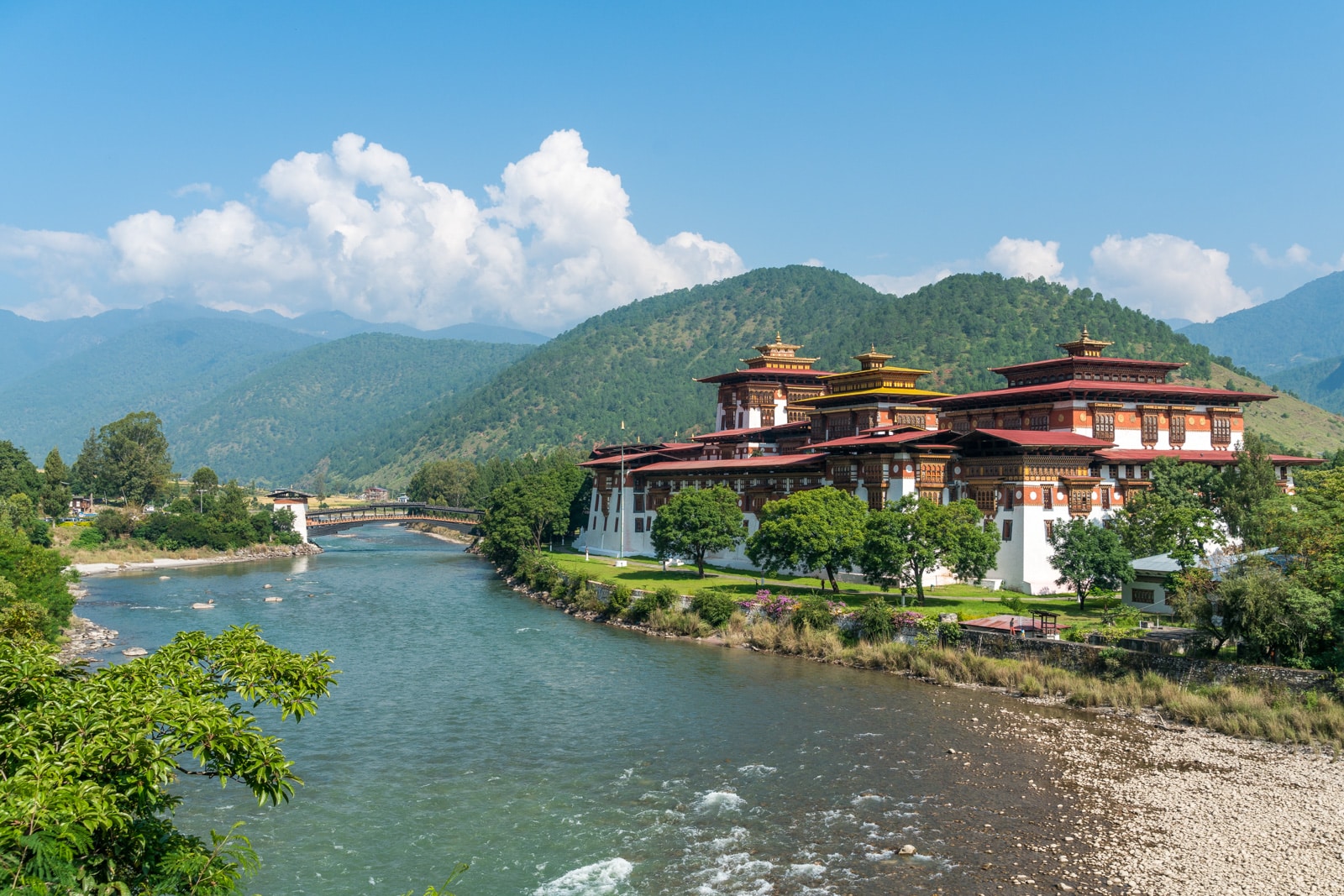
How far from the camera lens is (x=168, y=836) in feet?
51.5

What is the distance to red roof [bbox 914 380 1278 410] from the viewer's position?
244ft

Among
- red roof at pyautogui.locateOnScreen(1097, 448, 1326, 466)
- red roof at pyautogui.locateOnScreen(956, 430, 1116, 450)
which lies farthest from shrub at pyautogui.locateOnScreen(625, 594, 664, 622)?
red roof at pyautogui.locateOnScreen(1097, 448, 1326, 466)

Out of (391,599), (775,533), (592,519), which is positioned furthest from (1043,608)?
(592,519)

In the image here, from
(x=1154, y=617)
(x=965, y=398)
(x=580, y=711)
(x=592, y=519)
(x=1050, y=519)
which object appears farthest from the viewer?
(x=592, y=519)

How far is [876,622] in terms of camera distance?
186 feet

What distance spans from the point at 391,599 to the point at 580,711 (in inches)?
1668

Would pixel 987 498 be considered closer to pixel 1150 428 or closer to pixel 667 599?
pixel 1150 428

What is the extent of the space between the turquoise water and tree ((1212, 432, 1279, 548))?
2539 centimetres

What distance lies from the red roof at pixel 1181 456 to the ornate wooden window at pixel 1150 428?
34.1 inches

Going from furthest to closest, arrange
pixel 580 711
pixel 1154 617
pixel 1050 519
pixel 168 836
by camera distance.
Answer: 1. pixel 1050 519
2. pixel 1154 617
3. pixel 580 711
4. pixel 168 836

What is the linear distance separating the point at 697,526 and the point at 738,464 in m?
10.8

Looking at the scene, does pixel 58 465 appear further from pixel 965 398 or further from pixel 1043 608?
pixel 1043 608

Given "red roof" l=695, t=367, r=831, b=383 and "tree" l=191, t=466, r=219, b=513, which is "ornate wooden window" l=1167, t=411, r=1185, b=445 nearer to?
"red roof" l=695, t=367, r=831, b=383

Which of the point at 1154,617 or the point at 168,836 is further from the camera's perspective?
the point at 1154,617
